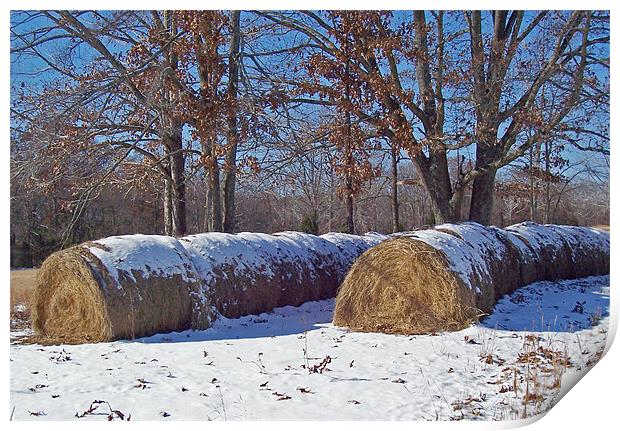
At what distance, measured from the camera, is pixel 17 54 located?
964 centimetres

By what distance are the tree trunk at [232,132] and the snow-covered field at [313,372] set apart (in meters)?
3.85

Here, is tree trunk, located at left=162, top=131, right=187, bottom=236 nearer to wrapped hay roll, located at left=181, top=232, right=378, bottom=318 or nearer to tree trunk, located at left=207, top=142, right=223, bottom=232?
tree trunk, located at left=207, top=142, right=223, bottom=232

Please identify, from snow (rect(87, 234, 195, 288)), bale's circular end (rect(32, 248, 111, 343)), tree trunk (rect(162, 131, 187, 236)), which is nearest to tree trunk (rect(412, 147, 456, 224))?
tree trunk (rect(162, 131, 187, 236))

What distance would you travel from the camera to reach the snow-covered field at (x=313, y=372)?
4406mm

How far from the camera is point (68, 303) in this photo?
6824mm

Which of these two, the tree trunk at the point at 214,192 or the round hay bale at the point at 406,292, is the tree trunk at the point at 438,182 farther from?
the round hay bale at the point at 406,292

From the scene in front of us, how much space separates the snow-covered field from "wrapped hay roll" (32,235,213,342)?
22cm

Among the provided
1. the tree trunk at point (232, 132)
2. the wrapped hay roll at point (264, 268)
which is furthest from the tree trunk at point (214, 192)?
the wrapped hay roll at point (264, 268)

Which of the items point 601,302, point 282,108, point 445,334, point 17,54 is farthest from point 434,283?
point 17,54

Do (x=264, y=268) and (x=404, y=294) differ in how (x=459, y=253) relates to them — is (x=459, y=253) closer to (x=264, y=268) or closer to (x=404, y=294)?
(x=404, y=294)

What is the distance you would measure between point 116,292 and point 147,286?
350mm

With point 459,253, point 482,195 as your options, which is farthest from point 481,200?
point 459,253
